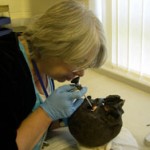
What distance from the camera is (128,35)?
56.2 inches

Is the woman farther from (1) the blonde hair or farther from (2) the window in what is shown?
(2) the window

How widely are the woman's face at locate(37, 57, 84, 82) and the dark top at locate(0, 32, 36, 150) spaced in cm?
9

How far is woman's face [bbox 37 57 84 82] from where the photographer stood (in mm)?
836

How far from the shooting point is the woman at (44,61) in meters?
0.74

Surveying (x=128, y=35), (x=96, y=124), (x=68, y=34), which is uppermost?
(x=68, y=34)

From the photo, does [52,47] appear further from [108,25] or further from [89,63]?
[108,25]

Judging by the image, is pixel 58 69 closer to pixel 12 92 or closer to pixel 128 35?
pixel 12 92

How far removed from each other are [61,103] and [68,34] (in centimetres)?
22

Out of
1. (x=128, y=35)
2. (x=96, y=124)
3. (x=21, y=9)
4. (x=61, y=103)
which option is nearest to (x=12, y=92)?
(x=61, y=103)

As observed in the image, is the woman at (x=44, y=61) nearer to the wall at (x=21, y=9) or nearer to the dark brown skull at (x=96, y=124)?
the dark brown skull at (x=96, y=124)

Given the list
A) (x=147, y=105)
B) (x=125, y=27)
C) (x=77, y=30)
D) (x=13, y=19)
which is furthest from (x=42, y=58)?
(x=13, y=19)

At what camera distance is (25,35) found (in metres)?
0.86

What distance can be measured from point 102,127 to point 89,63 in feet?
0.68

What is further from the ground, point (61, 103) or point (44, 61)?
point (44, 61)
